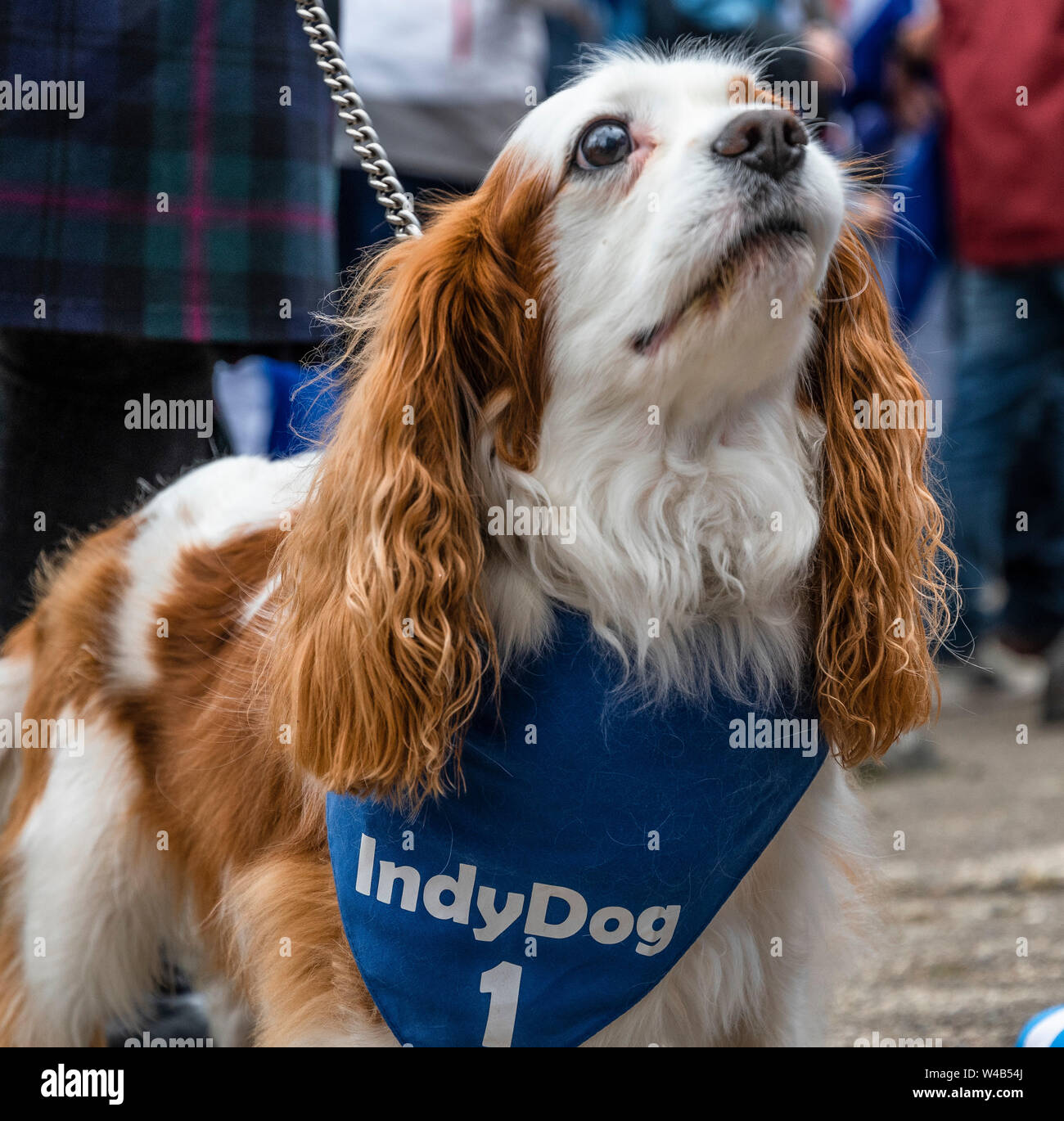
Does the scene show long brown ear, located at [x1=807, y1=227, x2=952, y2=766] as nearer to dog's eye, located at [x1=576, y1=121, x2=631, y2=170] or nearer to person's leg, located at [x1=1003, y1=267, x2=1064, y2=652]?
dog's eye, located at [x1=576, y1=121, x2=631, y2=170]

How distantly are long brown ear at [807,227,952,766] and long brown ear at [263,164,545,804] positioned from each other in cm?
47

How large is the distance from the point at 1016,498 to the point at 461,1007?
5.18 meters

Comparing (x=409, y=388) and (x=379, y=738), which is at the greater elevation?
(x=409, y=388)

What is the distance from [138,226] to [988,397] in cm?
402

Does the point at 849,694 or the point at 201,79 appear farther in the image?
the point at 201,79

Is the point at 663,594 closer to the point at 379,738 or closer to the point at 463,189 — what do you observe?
the point at 379,738

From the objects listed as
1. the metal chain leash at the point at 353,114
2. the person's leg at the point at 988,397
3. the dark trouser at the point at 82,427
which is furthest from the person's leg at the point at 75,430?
the person's leg at the point at 988,397

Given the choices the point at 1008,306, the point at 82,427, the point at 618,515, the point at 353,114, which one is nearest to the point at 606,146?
the point at 618,515

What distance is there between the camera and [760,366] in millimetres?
1984

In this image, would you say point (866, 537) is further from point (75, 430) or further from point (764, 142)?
point (75, 430)

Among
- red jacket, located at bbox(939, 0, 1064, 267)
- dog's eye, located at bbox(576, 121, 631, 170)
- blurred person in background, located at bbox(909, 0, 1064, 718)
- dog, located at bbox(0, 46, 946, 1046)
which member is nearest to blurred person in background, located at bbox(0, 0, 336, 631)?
dog, located at bbox(0, 46, 946, 1046)

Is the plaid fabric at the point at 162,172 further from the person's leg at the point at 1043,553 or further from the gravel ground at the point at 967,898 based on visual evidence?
the person's leg at the point at 1043,553

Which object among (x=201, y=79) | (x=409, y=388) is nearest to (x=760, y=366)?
(x=409, y=388)

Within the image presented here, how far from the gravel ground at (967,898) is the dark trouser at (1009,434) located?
31.2 inches
